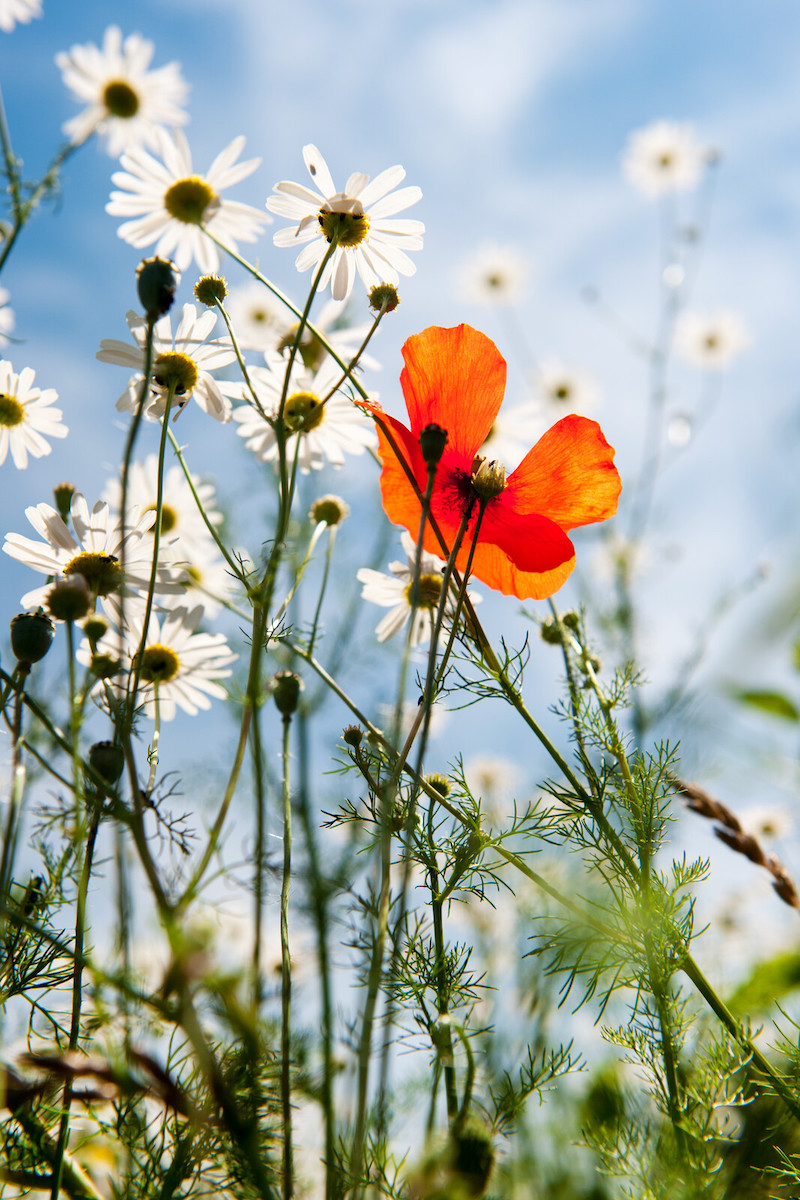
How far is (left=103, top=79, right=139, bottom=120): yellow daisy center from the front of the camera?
1.01m

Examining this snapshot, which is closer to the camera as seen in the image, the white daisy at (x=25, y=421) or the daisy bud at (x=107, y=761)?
the daisy bud at (x=107, y=761)

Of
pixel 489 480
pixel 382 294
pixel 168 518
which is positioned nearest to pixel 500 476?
pixel 489 480

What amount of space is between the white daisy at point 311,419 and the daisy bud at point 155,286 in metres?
0.28

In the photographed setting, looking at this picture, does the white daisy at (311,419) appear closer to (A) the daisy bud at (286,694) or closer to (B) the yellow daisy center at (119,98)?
(A) the daisy bud at (286,694)

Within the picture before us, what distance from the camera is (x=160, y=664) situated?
27.6 inches

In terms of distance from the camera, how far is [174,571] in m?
0.62

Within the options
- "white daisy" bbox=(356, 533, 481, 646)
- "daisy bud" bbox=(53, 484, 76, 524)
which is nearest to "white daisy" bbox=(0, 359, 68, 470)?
"daisy bud" bbox=(53, 484, 76, 524)

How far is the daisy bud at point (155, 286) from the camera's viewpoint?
0.44 m

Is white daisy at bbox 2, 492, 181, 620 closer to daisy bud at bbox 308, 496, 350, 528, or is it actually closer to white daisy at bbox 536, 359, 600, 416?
daisy bud at bbox 308, 496, 350, 528

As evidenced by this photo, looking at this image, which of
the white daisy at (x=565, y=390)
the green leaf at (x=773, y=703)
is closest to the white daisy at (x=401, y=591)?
the green leaf at (x=773, y=703)

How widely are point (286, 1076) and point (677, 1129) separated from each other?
292mm

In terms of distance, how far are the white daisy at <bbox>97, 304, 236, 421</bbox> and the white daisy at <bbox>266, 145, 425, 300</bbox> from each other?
0.30 ft

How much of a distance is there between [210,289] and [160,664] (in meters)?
0.30

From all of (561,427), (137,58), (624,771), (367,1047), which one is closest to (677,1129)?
(624,771)
